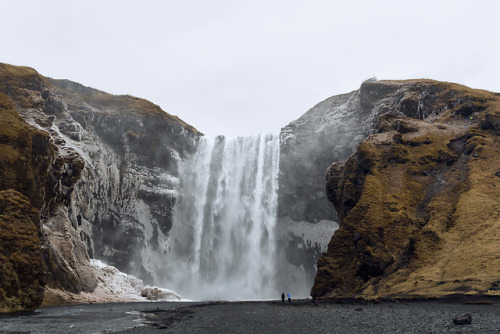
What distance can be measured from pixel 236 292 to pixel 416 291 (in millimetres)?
45291

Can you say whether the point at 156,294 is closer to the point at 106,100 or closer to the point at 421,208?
the point at 421,208

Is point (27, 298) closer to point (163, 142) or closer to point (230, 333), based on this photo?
point (230, 333)

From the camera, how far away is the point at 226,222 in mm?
77938

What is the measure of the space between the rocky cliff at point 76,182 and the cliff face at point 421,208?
27055 mm

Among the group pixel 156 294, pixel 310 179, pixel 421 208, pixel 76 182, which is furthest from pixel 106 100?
pixel 421 208

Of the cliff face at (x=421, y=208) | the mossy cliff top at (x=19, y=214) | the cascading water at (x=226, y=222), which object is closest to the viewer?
the mossy cliff top at (x=19, y=214)

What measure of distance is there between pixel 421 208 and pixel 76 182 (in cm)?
4595

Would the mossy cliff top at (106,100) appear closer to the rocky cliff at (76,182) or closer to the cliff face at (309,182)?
the rocky cliff at (76,182)

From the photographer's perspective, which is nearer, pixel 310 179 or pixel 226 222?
pixel 226 222

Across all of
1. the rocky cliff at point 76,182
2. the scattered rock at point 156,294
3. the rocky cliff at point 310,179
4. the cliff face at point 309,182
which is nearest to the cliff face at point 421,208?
the rocky cliff at point 310,179

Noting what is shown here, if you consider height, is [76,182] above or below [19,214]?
above

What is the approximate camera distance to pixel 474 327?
49.6 ft

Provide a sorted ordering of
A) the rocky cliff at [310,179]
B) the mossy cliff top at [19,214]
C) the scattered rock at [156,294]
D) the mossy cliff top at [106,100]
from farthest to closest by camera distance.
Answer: the mossy cliff top at [106,100], the rocky cliff at [310,179], the scattered rock at [156,294], the mossy cliff top at [19,214]

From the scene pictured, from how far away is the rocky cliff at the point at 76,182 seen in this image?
105 ft
